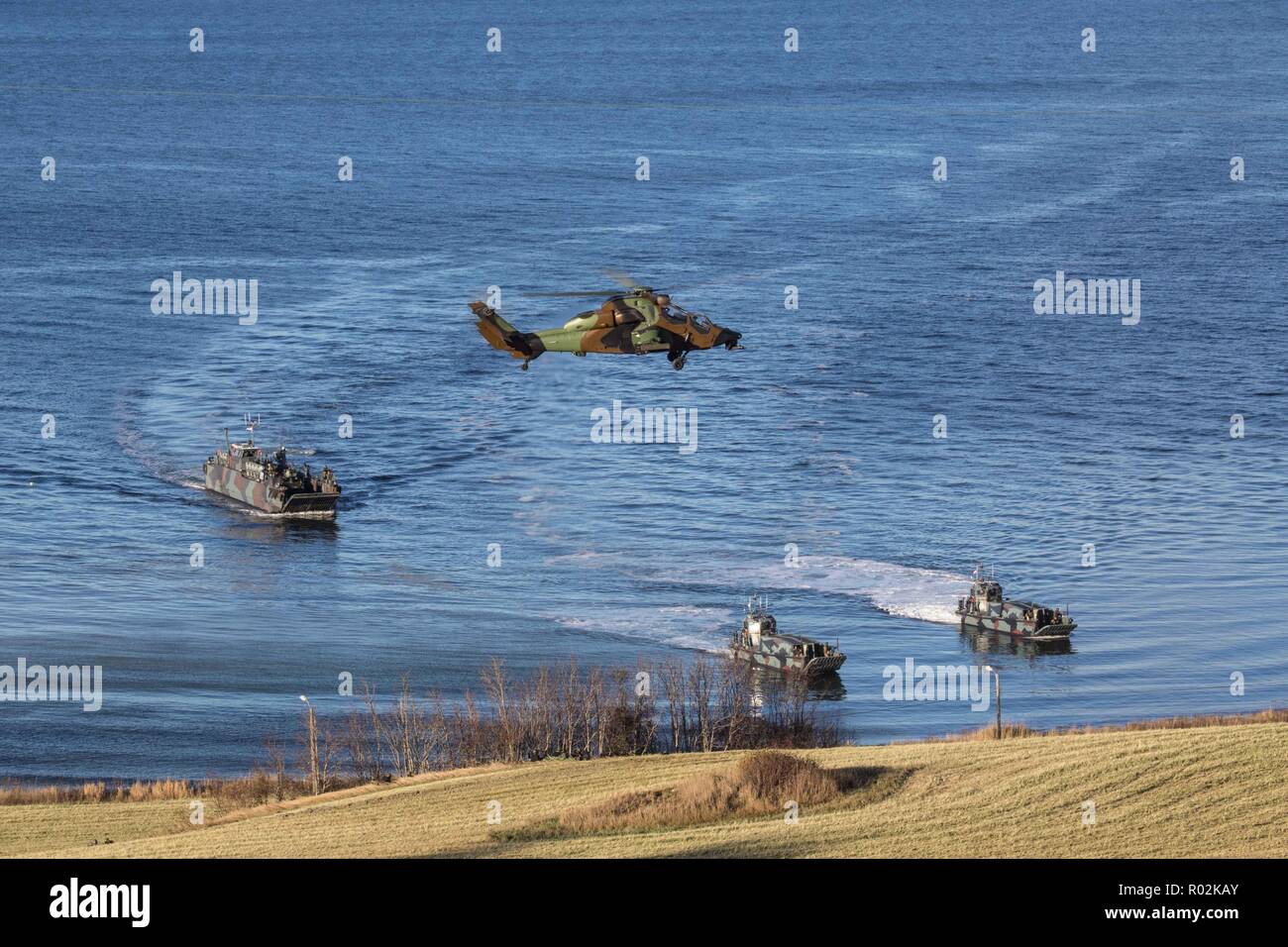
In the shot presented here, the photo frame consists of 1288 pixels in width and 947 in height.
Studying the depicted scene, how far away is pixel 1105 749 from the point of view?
92.1 meters

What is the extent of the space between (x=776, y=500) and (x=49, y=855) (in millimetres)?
95770

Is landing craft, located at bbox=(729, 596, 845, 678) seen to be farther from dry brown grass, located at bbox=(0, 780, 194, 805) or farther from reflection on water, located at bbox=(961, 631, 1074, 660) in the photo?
dry brown grass, located at bbox=(0, 780, 194, 805)

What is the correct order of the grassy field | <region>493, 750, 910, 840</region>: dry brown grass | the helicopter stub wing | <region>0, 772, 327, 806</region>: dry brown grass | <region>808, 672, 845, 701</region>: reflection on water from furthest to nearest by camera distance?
<region>808, 672, 845, 701</region>: reflection on water, <region>0, 772, 327, 806</region>: dry brown grass, <region>493, 750, 910, 840</region>: dry brown grass, the grassy field, the helicopter stub wing

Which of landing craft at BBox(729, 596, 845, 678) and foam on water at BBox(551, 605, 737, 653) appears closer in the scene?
landing craft at BBox(729, 596, 845, 678)

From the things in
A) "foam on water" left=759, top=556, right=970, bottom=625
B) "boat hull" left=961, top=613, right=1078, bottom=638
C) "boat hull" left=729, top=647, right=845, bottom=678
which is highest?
"foam on water" left=759, top=556, right=970, bottom=625

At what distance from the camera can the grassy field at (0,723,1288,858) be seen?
77250 millimetres

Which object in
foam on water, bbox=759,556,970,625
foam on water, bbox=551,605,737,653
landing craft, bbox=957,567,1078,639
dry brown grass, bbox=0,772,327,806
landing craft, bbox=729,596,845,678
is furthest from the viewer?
foam on water, bbox=759,556,970,625

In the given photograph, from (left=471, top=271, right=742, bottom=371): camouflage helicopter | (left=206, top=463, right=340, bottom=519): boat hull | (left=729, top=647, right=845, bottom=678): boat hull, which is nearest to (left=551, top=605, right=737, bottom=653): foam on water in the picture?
(left=729, top=647, right=845, bottom=678): boat hull

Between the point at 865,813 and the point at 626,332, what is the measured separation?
68.0ft

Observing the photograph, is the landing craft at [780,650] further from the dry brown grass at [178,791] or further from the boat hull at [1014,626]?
the dry brown grass at [178,791]

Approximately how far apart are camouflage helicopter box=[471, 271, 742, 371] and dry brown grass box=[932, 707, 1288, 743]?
1539 inches

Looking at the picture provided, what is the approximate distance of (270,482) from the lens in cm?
17400
